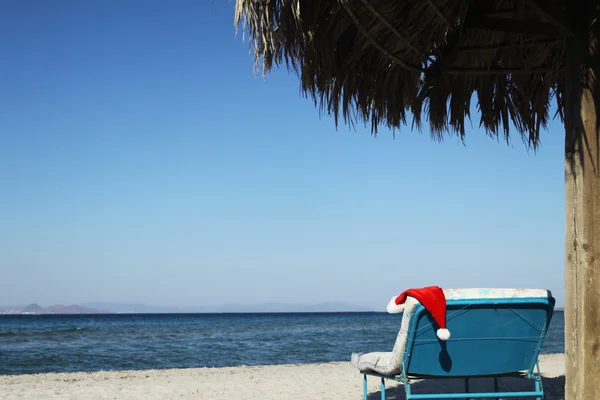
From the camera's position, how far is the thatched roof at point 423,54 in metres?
3.48

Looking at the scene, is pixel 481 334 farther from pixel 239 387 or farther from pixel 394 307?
pixel 239 387

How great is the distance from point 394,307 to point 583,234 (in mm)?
1078

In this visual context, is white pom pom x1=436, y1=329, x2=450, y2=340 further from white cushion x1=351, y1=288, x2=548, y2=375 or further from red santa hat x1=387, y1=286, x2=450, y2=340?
white cushion x1=351, y1=288, x2=548, y2=375

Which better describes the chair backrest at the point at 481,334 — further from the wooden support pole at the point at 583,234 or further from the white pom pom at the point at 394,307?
the wooden support pole at the point at 583,234

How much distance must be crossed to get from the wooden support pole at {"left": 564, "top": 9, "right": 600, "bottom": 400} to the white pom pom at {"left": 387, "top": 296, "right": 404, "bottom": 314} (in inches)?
33.9

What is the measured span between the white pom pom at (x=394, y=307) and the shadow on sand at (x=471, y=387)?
161 centimetres

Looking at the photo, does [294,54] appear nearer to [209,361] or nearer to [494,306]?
[494,306]

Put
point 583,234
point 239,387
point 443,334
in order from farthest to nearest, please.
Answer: point 239,387
point 443,334
point 583,234

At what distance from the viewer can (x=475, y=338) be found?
3.50m

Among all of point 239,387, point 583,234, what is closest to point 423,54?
point 583,234

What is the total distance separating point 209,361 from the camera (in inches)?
558

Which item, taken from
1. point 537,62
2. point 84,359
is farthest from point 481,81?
point 84,359

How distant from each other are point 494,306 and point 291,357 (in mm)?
11766

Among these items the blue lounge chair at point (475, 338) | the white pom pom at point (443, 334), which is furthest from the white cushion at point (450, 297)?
the white pom pom at point (443, 334)
